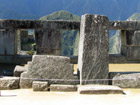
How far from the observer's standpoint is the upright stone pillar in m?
6.28

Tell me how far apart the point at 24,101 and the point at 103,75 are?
2.53 meters

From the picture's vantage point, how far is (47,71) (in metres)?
6.14

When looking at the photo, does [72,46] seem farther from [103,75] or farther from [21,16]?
[103,75]

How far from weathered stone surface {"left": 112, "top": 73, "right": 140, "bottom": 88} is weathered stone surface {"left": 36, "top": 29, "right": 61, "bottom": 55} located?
4894 millimetres

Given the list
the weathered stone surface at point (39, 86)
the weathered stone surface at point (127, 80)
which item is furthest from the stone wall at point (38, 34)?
the weathered stone surface at point (39, 86)

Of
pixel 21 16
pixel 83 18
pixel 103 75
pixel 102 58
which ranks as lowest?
pixel 103 75

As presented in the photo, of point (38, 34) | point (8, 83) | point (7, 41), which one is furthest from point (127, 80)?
point (7, 41)

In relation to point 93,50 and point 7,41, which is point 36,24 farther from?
point 93,50

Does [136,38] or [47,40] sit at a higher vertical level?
[136,38]

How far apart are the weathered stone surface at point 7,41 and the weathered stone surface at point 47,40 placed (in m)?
1.19

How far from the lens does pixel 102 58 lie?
6363 millimetres

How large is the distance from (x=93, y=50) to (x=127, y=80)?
1342mm

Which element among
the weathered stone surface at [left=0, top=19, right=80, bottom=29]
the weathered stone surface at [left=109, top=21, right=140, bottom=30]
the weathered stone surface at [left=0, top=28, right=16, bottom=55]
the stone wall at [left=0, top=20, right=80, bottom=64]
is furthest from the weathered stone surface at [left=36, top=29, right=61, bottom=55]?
the weathered stone surface at [left=109, top=21, right=140, bottom=30]

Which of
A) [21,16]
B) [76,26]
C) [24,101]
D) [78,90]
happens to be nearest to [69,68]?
[78,90]
